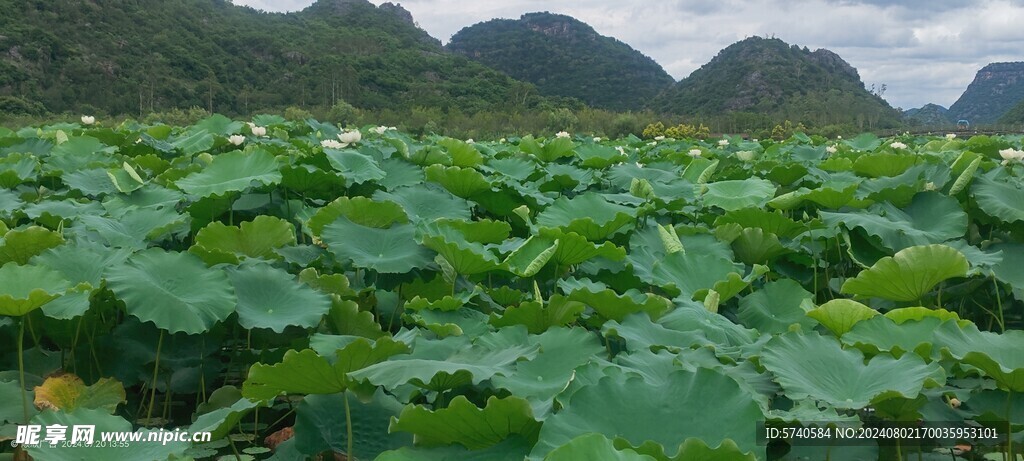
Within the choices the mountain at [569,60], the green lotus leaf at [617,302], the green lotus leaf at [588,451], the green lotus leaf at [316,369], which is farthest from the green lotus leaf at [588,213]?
the mountain at [569,60]

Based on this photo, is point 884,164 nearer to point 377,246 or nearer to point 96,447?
point 377,246

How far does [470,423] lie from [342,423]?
1.50 feet

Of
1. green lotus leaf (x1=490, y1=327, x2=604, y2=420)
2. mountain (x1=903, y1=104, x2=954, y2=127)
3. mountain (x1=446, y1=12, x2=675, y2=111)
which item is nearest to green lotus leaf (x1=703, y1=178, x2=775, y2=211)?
green lotus leaf (x1=490, y1=327, x2=604, y2=420)

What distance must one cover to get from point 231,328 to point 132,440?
2.78 ft

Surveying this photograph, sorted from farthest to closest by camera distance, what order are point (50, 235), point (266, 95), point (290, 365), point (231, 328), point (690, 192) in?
point (266, 95) < point (690, 192) < point (231, 328) < point (50, 235) < point (290, 365)

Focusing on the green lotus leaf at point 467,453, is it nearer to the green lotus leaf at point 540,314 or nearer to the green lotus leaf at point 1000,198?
the green lotus leaf at point 540,314

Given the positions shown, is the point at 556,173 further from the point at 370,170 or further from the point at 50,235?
the point at 50,235

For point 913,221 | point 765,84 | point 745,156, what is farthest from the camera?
point 765,84

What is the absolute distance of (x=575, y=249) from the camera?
2.12m

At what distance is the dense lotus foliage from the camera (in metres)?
1.28

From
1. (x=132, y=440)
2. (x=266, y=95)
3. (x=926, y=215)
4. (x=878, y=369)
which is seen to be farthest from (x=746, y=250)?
(x=266, y=95)

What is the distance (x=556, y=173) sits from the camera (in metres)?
3.65

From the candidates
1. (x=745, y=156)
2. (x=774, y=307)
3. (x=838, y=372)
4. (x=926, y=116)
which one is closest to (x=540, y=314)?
(x=838, y=372)

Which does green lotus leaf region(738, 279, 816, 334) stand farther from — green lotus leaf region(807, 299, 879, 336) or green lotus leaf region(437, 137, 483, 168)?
green lotus leaf region(437, 137, 483, 168)
